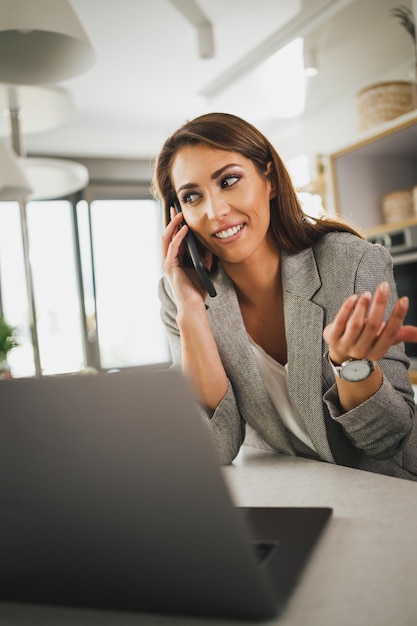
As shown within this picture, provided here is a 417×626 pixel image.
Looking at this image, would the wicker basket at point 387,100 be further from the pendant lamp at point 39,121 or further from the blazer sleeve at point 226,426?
the blazer sleeve at point 226,426

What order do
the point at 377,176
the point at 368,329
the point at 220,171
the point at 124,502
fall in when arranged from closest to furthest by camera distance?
1. the point at 124,502
2. the point at 368,329
3. the point at 220,171
4. the point at 377,176

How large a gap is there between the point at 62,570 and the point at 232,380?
32.8 inches

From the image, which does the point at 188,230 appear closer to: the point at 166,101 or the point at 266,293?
the point at 266,293

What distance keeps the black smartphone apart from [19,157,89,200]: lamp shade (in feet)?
5.40

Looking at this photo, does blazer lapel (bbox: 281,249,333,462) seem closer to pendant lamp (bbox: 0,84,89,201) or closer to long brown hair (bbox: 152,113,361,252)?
long brown hair (bbox: 152,113,361,252)

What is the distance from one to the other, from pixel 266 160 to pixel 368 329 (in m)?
0.79

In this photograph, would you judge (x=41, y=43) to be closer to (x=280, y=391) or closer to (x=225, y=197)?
(x=225, y=197)

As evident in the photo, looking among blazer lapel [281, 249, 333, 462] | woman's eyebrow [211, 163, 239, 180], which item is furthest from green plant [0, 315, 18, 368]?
blazer lapel [281, 249, 333, 462]

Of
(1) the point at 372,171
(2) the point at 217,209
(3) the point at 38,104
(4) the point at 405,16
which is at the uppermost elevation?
(4) the point at 405,16

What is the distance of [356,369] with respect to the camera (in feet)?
3.22

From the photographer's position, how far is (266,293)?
59.1 inches

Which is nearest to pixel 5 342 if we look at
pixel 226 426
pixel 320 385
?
pixel 226 426

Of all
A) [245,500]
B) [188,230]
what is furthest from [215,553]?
[188,230]

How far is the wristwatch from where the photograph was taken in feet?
3.21
